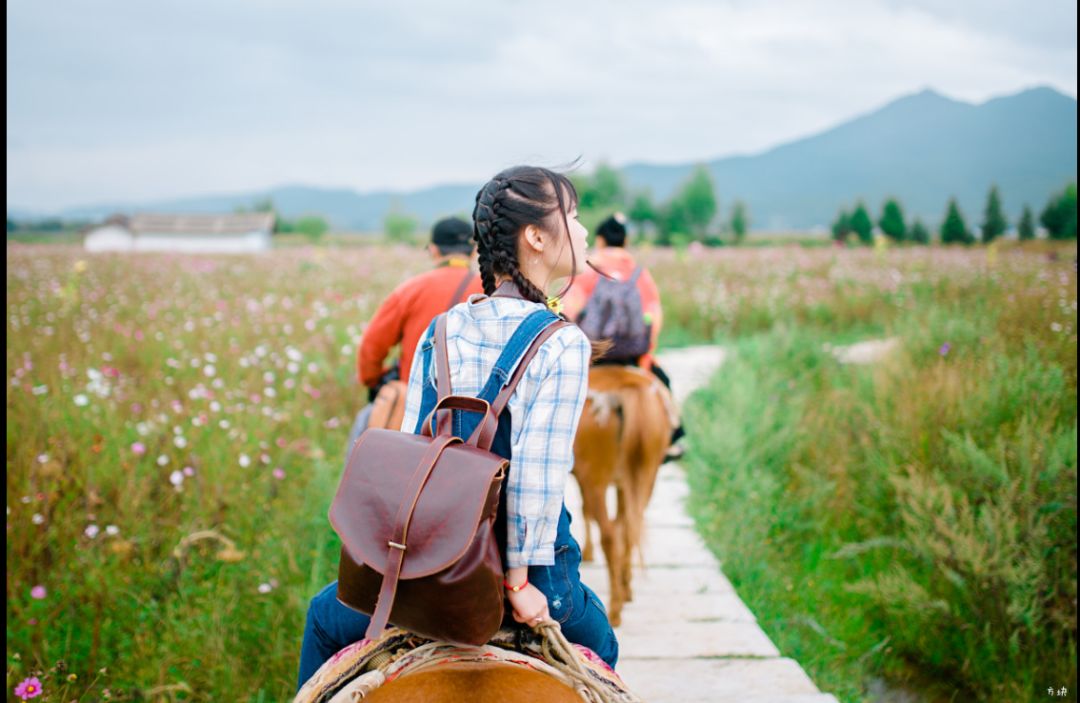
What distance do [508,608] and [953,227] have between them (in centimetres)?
4112

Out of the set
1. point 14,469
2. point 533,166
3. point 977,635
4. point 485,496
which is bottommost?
point 977,635

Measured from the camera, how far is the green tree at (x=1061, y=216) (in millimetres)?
16523

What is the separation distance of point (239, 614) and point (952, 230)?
1572 inches

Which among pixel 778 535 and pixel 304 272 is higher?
pixel 304 272

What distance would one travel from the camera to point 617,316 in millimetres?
4332

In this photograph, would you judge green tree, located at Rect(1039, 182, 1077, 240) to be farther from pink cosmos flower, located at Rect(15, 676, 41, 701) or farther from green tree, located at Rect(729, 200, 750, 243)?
green tree, located at Rect(729, 200, 750, 243)

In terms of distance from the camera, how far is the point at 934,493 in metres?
4.35


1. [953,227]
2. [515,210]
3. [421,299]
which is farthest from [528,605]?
[953,227]

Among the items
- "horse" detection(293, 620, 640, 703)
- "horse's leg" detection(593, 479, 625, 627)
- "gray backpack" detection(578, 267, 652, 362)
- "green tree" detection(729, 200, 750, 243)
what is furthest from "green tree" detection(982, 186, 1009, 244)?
"green tree" detection(729, 200, 750, 243)

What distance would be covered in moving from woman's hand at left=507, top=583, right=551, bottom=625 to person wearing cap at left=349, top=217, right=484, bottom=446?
6.77ft

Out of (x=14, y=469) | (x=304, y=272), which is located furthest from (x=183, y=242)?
(x=14, y=469)

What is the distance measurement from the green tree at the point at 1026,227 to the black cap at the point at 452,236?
22.8 meters

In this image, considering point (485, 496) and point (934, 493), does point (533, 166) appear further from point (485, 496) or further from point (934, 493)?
point (934, 493)

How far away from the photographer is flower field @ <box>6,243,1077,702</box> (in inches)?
136
